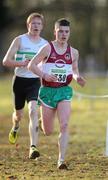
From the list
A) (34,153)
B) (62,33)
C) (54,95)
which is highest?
(62,33)

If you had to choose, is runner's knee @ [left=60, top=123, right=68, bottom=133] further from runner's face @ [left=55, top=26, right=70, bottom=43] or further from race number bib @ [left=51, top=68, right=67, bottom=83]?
runner's face @ [left=55, top=26, right=70, bottom=43]

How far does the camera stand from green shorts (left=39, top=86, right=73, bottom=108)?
995 cm

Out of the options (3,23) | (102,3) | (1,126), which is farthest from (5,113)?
(3,23)

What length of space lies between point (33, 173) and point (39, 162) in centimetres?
124

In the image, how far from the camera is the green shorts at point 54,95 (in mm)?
9952

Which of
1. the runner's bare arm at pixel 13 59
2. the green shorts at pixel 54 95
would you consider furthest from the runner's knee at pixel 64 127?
the runner's bare arm at pixel 13 59

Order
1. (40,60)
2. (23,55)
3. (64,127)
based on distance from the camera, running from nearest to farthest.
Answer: (64,127)
(40,60)
(23,55)

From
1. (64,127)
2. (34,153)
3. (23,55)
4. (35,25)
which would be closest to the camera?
(64,127)

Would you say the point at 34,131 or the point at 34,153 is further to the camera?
the point at 34,131

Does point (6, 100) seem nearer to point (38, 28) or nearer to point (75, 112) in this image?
point (75, 112)

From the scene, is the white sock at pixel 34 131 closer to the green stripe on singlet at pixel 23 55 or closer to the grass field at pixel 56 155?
the grass field at pixel 56 155

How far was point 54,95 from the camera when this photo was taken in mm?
9984

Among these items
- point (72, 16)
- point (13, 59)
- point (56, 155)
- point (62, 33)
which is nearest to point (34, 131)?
point (56, 155)

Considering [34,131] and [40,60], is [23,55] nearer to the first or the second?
[34,131]
